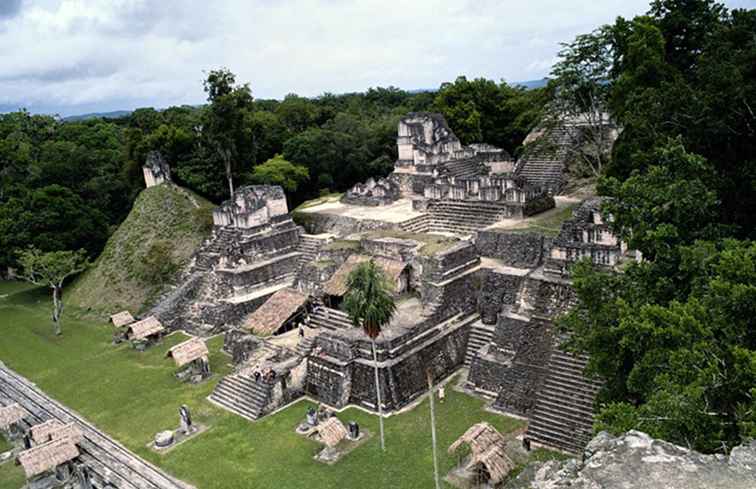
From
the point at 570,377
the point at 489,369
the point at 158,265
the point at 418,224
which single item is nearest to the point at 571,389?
the point at 570,377

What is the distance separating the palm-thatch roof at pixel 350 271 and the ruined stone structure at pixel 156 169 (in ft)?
47.9

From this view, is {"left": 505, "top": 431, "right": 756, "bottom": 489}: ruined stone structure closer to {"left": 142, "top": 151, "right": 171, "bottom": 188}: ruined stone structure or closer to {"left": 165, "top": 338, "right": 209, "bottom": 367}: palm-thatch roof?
{"left": 165, "top": 338, "right": 209, "bottom": 367}: palm-thatch roof

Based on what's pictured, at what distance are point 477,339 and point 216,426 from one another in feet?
24.8

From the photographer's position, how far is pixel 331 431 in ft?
42.6

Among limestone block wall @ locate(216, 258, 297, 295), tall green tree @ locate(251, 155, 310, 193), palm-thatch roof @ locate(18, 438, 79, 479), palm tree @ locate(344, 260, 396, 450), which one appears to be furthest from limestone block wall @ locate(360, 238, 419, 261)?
tall green tree @ locate(251, 155, 310, 193)

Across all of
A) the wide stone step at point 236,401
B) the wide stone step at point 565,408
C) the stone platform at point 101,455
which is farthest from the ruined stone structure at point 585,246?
the stone platform at point 101,455

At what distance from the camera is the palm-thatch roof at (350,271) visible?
17.8m

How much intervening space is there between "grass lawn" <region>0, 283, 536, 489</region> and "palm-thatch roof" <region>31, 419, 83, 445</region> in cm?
112

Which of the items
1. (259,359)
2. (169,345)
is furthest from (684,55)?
(169,345)

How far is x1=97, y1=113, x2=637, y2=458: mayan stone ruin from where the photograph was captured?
46.9 ft

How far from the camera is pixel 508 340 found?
14867 millimetres

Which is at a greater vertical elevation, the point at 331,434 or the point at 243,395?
the point at 331,434

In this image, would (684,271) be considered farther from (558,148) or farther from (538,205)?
(558,148)

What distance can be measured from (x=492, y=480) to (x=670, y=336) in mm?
4872
